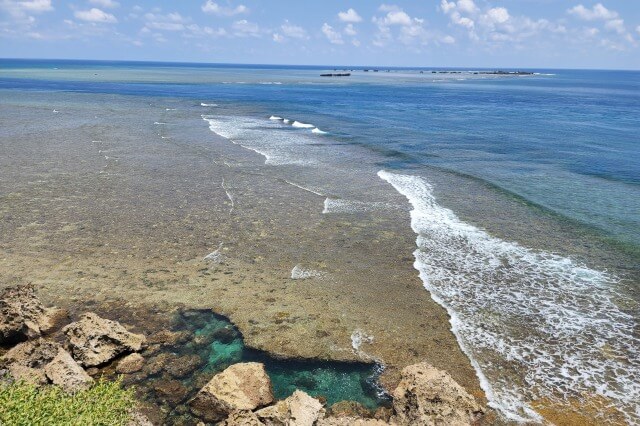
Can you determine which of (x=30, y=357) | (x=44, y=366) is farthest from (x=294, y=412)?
(x=30, y=357)

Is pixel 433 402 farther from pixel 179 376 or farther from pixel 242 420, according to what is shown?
pixel 179 376

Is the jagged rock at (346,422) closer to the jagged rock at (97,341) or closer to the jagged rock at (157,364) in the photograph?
the jagged rock at (157,364)

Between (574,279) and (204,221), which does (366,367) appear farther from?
(204,221)

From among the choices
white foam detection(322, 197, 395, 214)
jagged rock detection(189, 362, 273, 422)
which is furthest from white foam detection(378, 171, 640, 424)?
jagged rock detection(189, 362, 273, 422)

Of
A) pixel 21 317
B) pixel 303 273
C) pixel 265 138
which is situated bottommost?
pixel 303 273

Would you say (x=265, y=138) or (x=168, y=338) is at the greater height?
(x=265, y=138)

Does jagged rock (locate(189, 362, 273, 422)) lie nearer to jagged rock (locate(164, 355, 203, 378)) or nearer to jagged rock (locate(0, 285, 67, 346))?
jagged rock (locate(164, 355, 203, 378))

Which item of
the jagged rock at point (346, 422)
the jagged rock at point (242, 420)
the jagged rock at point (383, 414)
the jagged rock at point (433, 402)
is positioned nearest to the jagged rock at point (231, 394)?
the jagged rock at point (242, 420)

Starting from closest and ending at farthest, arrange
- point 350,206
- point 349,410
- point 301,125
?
point 349,410 < point 350,206 < point 301,125
